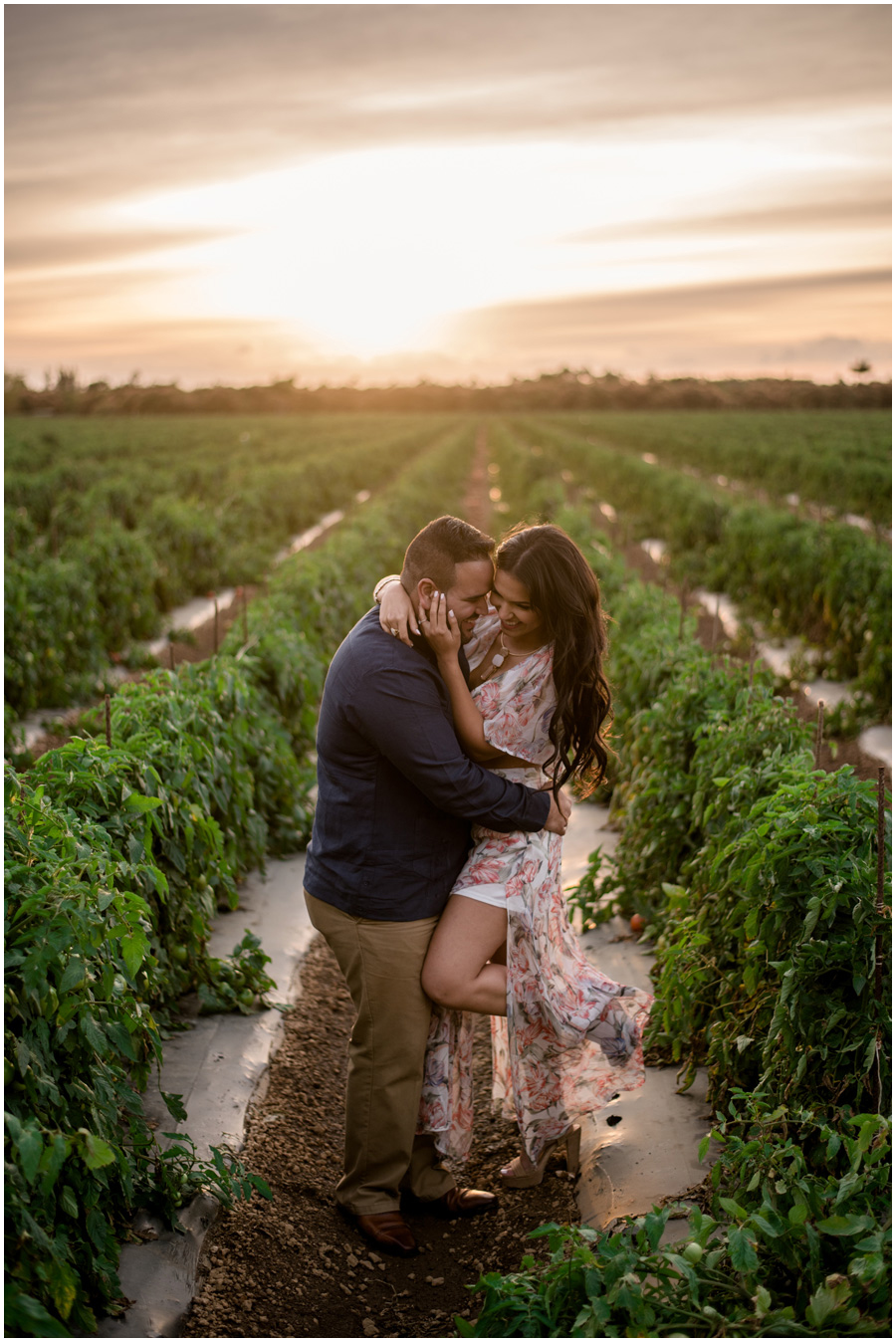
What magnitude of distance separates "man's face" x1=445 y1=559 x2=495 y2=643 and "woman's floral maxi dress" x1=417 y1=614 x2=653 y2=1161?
0.22 m

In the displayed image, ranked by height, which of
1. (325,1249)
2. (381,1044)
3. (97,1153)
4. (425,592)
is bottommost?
(325,1249)

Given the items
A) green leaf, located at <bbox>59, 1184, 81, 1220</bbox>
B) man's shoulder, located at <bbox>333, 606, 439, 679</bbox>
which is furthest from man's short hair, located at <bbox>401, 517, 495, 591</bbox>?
green leaf, located at <bbox>59, 1184, 81, 1220</bbox>

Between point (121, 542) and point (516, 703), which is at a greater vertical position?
point (121, 542)

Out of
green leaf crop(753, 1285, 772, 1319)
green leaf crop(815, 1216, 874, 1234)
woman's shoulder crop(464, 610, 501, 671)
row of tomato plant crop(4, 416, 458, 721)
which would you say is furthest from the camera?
row of tomato plant crop(4, 416, 458, 721)

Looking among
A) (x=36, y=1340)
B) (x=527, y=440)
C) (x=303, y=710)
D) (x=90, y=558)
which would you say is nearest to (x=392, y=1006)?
(x=36, y=1340)

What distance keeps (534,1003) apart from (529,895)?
0.35 meters

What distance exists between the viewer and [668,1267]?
6.82 ft

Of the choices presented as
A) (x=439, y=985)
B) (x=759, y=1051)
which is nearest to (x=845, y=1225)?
(x=759, y=1051)

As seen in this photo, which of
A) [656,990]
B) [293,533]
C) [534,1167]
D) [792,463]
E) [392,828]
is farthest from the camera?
[792,463]

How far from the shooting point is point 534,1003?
2.95 m

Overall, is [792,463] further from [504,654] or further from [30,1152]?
[30,1152]

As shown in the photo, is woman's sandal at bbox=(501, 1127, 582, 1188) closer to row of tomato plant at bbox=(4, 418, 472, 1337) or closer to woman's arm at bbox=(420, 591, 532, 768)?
row of tomato plant at bbox=(4, 418, 472, 1337)

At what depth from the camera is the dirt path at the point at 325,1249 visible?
262 cm

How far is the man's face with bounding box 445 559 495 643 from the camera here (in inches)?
108
